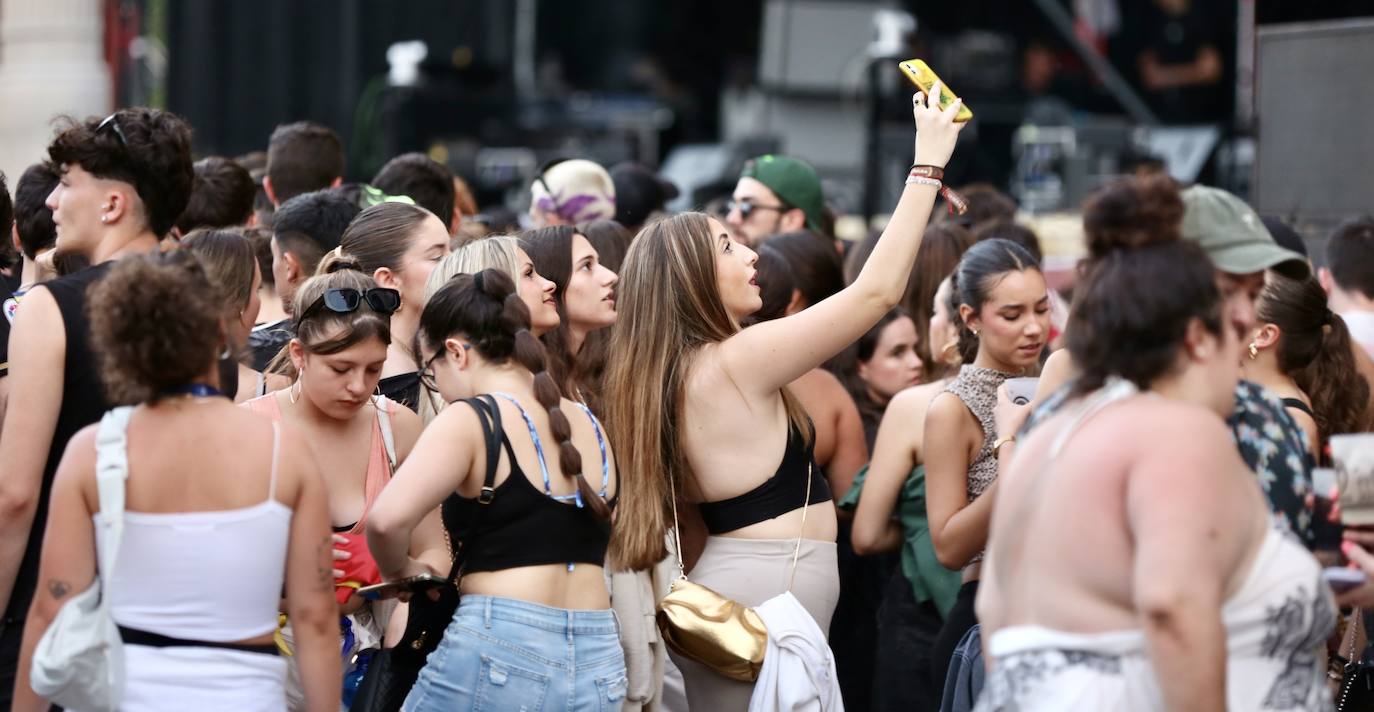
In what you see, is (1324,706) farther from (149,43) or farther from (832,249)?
(149,43)

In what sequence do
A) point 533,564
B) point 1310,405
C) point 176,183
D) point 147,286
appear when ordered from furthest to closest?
point 1310,405, point 176,183, point 533,564, point 147,286

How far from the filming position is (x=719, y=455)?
3.50m

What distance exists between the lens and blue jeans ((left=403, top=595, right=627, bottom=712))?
2986 mm

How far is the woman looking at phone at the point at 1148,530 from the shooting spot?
2119mm

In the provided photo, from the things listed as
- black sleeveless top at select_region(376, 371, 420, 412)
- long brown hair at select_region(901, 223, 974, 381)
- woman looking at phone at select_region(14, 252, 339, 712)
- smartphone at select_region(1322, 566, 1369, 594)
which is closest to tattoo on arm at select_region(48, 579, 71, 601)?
woman looking at phone at select_region(14, 252, 339, 712)

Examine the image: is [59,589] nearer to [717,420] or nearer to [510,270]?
[510,270]

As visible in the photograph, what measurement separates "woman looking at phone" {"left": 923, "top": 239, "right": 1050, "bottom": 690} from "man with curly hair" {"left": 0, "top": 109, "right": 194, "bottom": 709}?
1.82m

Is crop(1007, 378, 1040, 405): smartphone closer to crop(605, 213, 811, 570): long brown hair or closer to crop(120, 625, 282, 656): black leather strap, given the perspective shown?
crop(605, 213, 811, 570): long brown hair

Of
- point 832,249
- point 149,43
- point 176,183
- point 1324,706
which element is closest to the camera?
point 1324,706

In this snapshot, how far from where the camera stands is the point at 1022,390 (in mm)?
3455

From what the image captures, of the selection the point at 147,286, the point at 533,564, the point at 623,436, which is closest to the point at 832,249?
the point at 623,436

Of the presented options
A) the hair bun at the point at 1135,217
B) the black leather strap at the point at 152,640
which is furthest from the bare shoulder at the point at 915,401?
the black leather strap at the point at 152,640

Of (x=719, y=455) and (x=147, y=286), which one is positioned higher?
(x=147, y=286)

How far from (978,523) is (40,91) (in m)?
10.3
